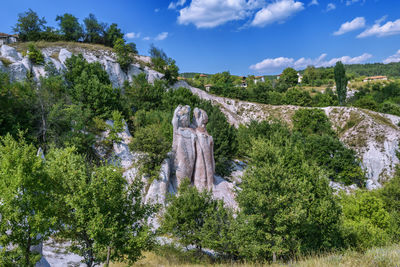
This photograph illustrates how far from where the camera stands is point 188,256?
606 inches

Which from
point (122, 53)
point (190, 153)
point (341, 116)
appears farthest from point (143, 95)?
point (341, 116)

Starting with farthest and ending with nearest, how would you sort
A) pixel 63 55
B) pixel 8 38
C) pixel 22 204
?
pixel 8 38 → pixel 63 55 → pixel 22 204

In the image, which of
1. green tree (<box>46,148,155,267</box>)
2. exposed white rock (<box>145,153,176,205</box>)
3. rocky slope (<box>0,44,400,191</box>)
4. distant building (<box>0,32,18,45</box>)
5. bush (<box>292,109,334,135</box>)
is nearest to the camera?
green tree (<box>46,148,155,267</box>)

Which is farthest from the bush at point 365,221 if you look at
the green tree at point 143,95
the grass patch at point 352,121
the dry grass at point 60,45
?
the dry grass at point 60,45

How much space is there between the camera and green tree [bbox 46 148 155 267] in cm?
785

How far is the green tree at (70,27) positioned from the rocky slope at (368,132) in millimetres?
41174

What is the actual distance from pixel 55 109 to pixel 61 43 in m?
36.1

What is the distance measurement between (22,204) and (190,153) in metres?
15.2

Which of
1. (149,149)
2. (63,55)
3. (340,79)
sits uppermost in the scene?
(63,55)

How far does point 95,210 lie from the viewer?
25.5ft

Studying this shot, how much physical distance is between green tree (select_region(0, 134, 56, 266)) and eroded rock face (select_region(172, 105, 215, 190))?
1413 centimetres

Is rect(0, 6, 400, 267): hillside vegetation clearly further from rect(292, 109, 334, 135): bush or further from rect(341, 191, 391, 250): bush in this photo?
rect(292, 109, 334, 135): bush

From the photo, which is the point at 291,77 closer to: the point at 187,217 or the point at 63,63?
the point at 63,63

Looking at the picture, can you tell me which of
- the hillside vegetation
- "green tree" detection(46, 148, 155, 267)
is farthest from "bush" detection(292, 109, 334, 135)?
"green tree" detection(46, 148, 155, 267)
